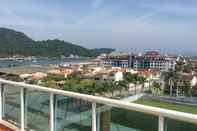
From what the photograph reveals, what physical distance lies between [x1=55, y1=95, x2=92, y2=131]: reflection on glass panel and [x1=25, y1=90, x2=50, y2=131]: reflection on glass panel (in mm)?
132

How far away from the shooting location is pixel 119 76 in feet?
225

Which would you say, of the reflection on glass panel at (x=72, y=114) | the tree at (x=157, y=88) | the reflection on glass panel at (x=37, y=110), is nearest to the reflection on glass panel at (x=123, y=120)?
the reflection on glass panel at (x=72, y=114)

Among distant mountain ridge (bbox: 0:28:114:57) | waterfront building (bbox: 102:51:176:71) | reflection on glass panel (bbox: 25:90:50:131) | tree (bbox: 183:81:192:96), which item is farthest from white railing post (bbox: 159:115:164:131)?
waterfront building (bbox: 102:51:176:71)

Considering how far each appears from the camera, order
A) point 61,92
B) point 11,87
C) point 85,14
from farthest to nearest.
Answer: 1. point 85,14
2. point 11,87
3. point 61,92

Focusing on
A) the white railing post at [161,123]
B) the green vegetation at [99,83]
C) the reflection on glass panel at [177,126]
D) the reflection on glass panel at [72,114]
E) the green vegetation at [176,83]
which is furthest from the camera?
the green vegetation at [176,83]

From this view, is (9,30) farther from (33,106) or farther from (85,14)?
(33,106)

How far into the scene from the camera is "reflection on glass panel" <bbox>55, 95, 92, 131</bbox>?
2586 millimetres

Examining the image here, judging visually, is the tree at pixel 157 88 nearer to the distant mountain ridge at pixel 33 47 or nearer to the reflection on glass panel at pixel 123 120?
the distant mountain ridge at pixel 33 47

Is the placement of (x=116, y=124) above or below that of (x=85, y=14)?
below

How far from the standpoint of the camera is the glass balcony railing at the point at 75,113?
199cm

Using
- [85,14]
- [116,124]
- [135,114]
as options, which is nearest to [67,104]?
[116,124]

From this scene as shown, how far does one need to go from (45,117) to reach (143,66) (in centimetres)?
10787

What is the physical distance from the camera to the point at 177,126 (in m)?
1.91

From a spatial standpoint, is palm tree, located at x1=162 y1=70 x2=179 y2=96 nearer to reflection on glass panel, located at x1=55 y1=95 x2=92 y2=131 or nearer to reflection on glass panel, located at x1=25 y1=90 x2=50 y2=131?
reflection on glass panel, located at x1=25 y1=90 x2=50 y2=131
